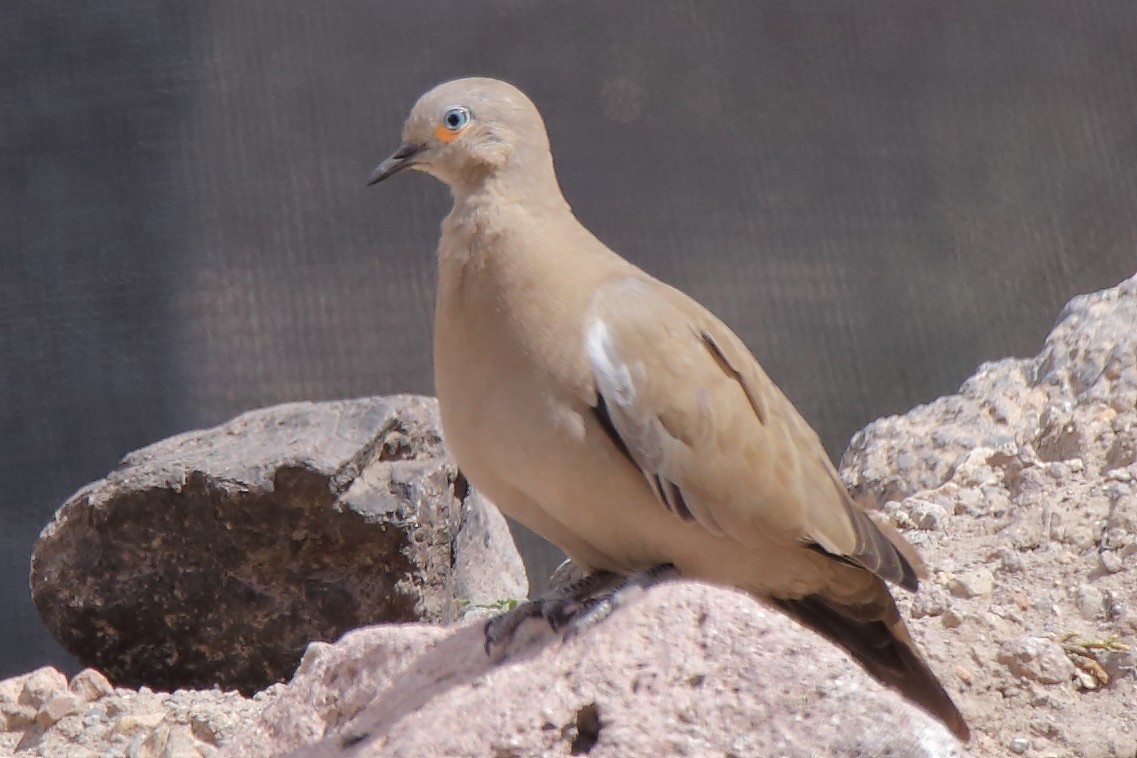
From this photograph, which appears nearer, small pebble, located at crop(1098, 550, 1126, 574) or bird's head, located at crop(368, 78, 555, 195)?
bird's head, located at crop(368, 78, 555, 195)

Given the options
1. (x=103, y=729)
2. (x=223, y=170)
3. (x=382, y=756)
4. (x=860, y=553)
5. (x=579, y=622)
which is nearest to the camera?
(x=382, y=756)

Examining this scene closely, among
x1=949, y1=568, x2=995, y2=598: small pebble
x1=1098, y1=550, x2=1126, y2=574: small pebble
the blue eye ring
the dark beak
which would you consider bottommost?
x1=949, y1=568, x2=995, y2=598: small pebble

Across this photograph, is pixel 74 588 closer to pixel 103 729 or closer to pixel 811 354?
pixel 103 729

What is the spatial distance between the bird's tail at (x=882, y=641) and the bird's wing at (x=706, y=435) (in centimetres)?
14

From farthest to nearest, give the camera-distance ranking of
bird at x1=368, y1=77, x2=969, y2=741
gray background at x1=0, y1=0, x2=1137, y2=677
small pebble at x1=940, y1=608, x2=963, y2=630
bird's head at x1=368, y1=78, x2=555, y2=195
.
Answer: gray background at x1=0, y1=0, x2=1137, y2=677, small pebble at x1=940, y1=608, x2=963, y2=630, bird's head at x1=368, y1=78, x2=555, y2=195, bird at x1=368, y1=77, x2=969, y2=741

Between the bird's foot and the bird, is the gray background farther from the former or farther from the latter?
the bird's foot

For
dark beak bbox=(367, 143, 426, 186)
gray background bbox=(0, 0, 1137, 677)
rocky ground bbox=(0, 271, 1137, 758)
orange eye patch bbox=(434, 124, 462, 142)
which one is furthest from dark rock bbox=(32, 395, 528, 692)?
orange eye patch bbox=(434, 124, 462, 142)

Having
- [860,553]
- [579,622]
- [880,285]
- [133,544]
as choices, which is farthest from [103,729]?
[880,285]

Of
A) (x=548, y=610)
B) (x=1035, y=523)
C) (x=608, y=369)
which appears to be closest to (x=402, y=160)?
(x=608, y=369)

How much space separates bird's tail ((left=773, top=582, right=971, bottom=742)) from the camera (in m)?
2.51

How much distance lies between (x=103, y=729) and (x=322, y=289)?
66.3 inches

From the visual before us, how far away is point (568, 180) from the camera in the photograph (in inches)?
165

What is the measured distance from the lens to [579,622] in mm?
2143

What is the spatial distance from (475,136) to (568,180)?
1492mm
